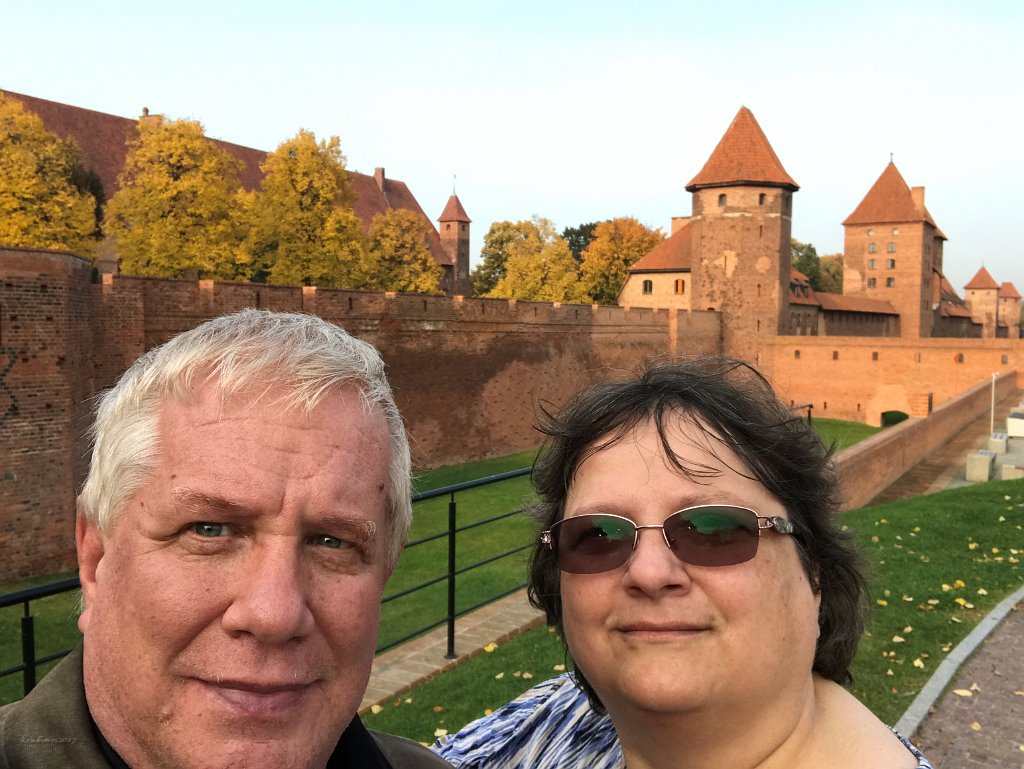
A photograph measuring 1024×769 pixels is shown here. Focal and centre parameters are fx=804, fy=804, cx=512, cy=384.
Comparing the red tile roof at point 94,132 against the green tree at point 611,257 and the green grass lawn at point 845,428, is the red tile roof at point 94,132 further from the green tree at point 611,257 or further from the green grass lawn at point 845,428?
the green grass lawn at point 845,428

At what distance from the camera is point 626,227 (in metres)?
53.4

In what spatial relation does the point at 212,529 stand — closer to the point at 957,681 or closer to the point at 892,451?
the point at 957,681

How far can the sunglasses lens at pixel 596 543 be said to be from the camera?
1.48 m

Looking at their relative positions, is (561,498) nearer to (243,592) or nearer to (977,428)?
(243,592)

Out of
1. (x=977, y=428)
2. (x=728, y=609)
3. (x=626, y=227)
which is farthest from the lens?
(x=626, y=227)

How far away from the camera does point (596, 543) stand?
151cm

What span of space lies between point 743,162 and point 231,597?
39594 mm

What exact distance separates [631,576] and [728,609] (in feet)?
0.57

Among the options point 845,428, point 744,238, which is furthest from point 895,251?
point 845,428

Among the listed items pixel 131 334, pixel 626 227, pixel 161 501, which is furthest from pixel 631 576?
pixel 626 227

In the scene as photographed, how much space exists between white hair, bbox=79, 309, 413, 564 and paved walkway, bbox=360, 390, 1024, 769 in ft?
11.3

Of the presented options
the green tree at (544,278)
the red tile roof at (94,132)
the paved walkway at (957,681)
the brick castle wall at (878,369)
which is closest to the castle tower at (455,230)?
the green tree at (544,278)

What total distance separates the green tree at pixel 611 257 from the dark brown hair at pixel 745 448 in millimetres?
46420

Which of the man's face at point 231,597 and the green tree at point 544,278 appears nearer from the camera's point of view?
the man's face at point 231,597
